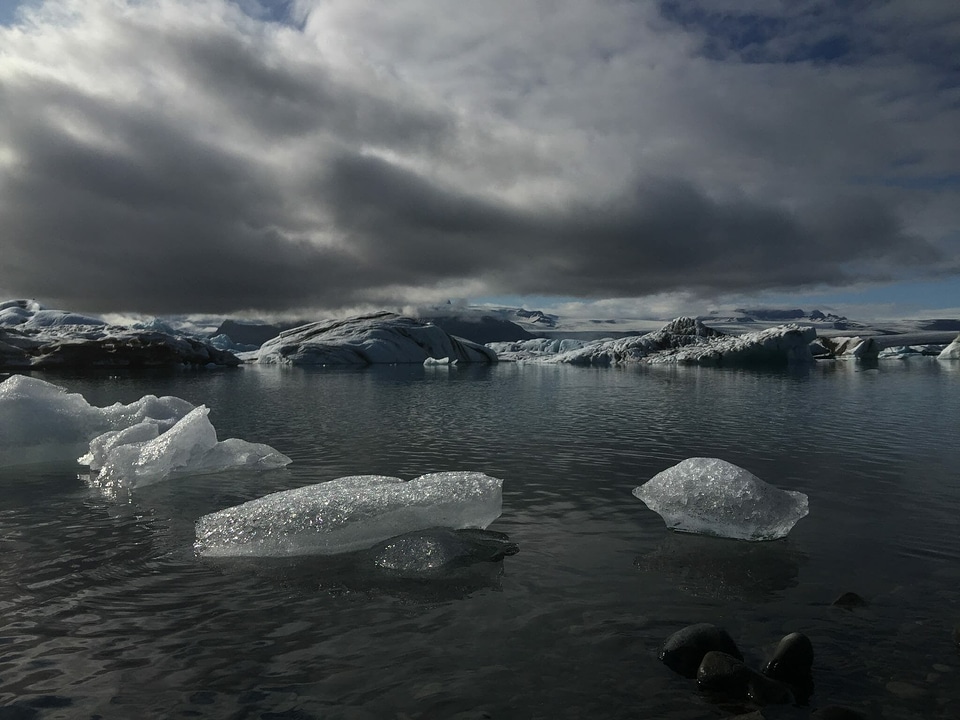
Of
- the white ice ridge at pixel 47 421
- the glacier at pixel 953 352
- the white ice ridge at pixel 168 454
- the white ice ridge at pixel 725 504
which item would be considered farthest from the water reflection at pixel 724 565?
the glacier at pixel 953 352

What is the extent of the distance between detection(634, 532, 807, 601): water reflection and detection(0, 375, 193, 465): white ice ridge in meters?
15.2

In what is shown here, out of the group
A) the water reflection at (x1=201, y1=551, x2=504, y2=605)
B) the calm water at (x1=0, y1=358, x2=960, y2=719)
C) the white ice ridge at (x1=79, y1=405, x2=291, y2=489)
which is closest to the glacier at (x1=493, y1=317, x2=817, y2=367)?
the calm water at (x1=0, y1=358, x2=960, y2=719)

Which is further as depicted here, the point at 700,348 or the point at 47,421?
the point at 700,348

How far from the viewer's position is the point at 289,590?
8266mm

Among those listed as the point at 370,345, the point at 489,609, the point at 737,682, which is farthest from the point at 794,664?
the point at 370,345

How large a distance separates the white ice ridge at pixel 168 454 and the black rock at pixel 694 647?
12.9 meters

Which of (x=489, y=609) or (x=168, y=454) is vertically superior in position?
(x=168, y=454)

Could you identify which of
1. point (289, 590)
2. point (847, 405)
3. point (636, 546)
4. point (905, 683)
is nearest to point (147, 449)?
point (289, 590)

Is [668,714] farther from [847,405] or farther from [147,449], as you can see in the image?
[847,405]

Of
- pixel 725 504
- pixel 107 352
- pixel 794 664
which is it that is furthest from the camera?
pixel 107 352

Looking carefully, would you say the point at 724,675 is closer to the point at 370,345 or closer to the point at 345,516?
the point at 345,516

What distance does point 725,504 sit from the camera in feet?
34.5

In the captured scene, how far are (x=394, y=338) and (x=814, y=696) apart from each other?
134 metres

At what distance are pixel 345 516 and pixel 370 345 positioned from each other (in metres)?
126
